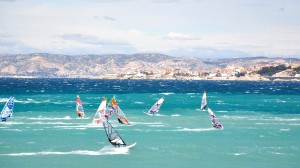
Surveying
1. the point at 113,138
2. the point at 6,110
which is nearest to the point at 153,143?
the point at 113,138

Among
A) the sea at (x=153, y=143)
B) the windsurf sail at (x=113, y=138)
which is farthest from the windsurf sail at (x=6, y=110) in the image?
the windsurf sail at (x=113, y=138)

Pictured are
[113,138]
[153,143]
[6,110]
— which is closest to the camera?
[113,138]

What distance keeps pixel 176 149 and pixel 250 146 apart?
19.4 ft

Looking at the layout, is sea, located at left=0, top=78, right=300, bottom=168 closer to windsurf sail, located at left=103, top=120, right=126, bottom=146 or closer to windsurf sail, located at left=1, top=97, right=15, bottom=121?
windsurf sail, located at left=103, top=120, right=126, bottom=146

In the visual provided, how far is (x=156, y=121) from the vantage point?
194 feet

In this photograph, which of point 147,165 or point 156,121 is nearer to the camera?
point 147,165

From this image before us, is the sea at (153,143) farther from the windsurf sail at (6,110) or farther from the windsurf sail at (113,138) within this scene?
the windsurf sail at (6,110)

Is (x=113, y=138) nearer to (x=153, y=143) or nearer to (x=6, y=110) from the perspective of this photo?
(x=153, y=143)

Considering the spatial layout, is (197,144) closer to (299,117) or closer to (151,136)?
(151,136)

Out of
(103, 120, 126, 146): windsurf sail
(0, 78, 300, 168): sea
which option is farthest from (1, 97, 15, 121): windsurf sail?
(103, 120, 126, 146): windsurf sail

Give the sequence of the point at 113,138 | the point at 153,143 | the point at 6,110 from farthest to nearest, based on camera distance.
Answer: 1. the point at 6,110
2. the point at 153,143
3. the point at 113,138

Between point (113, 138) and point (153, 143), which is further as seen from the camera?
point (153, 143)

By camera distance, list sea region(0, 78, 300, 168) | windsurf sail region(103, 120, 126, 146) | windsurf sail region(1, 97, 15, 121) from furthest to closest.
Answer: windsurf sail region(1, 97, 15, 121), windsurf sail region(103, 120, 126, 146), sea region(0, 78, 300, 168)

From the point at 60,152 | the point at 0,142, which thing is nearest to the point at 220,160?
the point at 60,152
